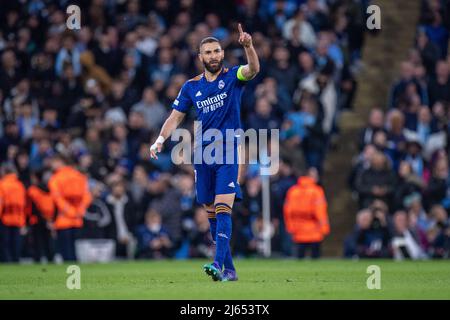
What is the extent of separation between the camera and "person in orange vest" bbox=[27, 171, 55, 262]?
850 inches

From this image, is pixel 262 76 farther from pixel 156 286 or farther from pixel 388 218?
pixel 156 286

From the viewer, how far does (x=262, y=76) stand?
24.5 meters

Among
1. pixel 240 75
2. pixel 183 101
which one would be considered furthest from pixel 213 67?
pixel 183 101

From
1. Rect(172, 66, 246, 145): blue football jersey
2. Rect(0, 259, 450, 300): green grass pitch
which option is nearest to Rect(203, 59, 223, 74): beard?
Rect(172, 66, 246, 145): blue football jersey

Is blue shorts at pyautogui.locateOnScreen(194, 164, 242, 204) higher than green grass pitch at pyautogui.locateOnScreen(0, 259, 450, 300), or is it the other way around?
blue shorts at pyautogui.locateOnScreen(194, 164, 242, 204)

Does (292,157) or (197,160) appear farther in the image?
(292,157)

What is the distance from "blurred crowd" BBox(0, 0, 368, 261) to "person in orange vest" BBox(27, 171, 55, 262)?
0.03 m

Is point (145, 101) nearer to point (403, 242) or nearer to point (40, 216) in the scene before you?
point (40, 216)

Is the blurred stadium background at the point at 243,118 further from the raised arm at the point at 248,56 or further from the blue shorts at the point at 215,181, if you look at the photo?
the raised arm at the point at 248,56

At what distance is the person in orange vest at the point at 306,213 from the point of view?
21.0 metres

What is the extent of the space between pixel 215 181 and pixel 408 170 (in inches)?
378

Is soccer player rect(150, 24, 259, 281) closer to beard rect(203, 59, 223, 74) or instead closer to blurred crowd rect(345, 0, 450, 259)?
beard rect(203, 59, 223, 74)
